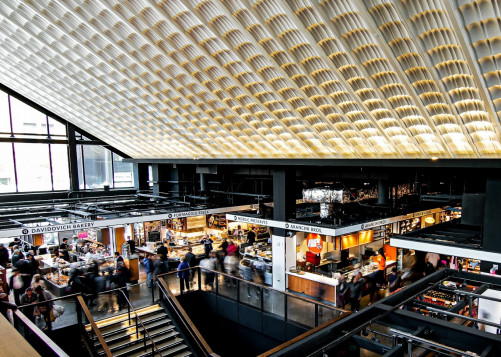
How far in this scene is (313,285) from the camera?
38.8 ft

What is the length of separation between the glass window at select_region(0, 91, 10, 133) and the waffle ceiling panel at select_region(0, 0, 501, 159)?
6507 millimetres

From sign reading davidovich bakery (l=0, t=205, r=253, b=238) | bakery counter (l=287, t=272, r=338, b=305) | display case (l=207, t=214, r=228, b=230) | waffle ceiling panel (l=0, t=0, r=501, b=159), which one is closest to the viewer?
waffle ceiling panel (l=0, t=0, r=501, b=159)

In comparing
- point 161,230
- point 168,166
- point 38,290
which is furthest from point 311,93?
point 168,166

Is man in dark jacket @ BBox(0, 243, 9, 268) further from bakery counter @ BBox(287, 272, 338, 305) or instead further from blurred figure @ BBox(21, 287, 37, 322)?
bakery counter @ BBox(287, 272, 338, 305)

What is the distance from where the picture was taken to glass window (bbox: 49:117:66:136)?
21.4 m

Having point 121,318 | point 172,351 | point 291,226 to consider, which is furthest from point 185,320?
point 291,226

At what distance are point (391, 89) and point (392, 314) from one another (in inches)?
250

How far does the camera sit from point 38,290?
8438mm

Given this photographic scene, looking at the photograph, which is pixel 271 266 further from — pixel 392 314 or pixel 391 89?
pixel 392 314

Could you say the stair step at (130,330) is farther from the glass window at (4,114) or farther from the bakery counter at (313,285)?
the glass window at (4,114)

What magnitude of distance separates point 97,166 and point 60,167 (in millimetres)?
2281

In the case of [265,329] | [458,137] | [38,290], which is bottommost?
[265,329]

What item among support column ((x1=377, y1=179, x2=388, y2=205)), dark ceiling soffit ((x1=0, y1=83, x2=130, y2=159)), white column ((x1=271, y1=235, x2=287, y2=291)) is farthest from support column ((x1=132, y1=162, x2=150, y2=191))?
support column ((x1=377, y1=179, x2=388, y2=205))

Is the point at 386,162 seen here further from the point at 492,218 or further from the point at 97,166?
the point at 97,166
